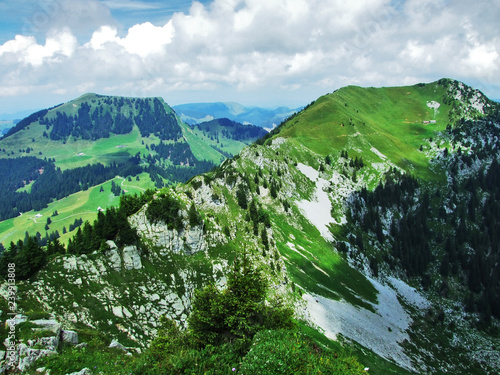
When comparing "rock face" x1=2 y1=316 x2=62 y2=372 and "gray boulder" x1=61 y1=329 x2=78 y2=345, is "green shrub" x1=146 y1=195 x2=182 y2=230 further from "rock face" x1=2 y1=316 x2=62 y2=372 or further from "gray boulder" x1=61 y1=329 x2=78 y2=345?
"rock face" x1=2 y1=316 x2=62 y2=372

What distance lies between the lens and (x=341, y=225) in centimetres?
13888

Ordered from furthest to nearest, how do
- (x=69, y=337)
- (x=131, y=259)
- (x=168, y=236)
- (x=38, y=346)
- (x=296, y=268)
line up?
(x=296, y=268), (x=168, y=236), (x=131, y=259), (x=69, y=337), (x=38, y=346)

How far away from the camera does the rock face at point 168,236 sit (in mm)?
63250

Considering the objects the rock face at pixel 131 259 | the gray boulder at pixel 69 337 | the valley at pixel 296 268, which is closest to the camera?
the gray boulder at pixel 69 337

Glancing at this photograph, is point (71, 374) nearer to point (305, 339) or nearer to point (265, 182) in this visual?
point (305, 339)

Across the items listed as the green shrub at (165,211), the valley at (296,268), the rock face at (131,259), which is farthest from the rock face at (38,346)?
the green shrub at (165,211)

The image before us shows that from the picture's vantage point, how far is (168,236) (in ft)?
213

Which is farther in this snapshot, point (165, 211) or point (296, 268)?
point (296, 268)

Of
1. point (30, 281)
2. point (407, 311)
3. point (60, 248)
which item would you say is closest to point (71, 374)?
point (30, 281)

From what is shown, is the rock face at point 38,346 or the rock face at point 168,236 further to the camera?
the rock face at point 168,236

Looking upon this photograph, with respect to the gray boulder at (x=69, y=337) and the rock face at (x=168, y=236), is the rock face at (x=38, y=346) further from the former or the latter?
the rock face at (x=168, y=236)

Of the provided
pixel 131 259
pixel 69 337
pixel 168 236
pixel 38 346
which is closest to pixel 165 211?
pixel 168 236

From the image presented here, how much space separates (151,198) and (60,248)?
21.7 metres

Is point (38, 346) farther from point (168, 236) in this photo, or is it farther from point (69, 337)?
point (168, 236)
